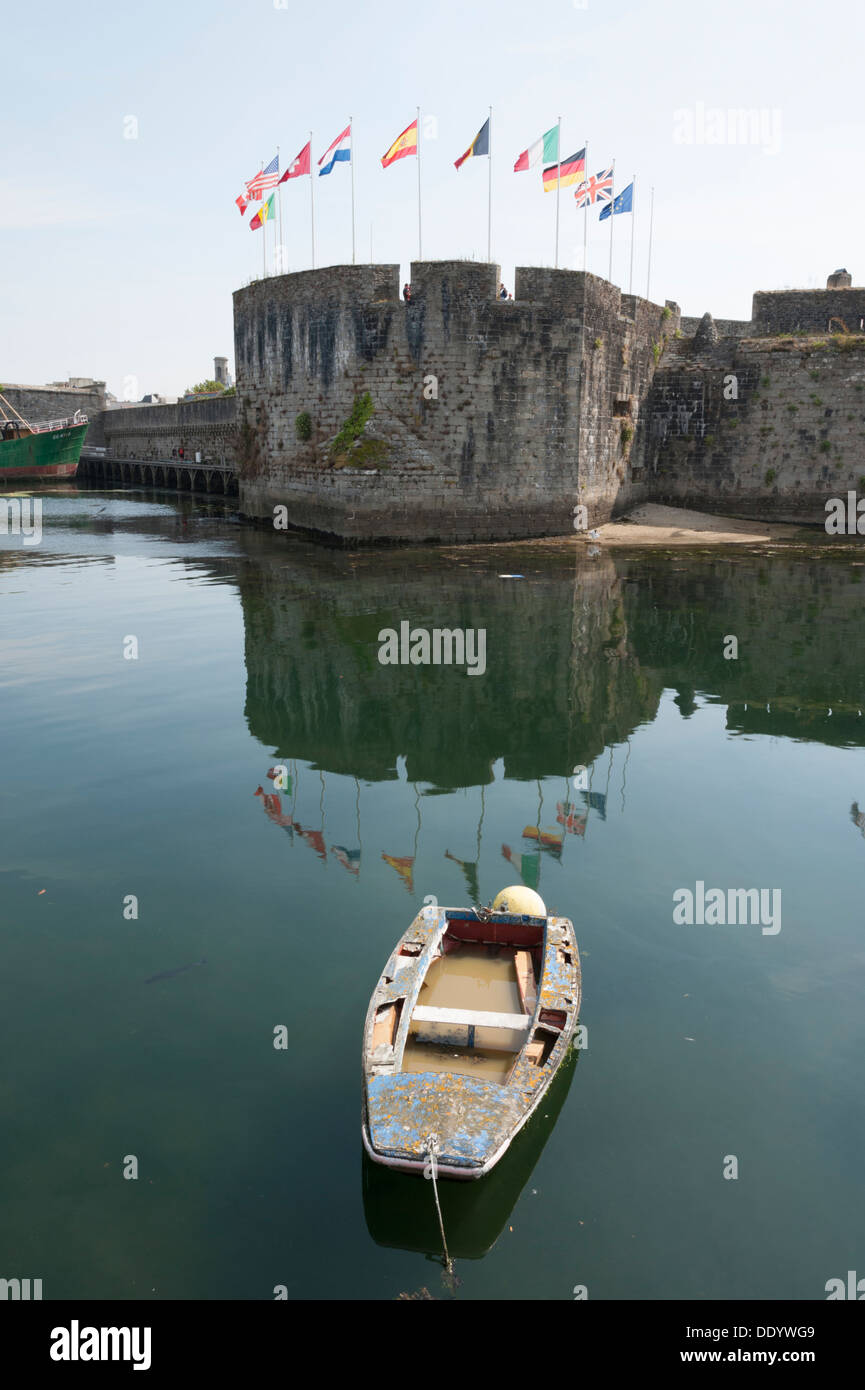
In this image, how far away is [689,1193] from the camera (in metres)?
4.59

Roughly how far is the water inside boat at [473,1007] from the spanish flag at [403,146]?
2052 cm

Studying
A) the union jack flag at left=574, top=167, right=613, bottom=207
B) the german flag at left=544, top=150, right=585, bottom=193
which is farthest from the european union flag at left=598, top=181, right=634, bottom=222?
the german flag at left=544, top=150, right=585, bottom=193

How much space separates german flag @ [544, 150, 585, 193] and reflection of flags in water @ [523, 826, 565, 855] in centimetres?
1840

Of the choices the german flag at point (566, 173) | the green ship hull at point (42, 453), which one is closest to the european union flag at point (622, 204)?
the german flag at point (566, 173)

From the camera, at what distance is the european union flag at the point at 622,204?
25.2m

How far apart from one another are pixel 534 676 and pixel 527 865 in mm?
5871

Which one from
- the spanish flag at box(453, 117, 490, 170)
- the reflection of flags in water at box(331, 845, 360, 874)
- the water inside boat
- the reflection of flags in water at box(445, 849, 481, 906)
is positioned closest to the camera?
the water inside boat

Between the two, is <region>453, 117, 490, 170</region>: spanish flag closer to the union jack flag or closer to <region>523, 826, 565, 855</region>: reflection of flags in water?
the union jack flag

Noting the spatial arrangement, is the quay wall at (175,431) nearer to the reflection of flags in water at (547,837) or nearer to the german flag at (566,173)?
the german flag at (566,173)

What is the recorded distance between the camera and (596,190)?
24.8 m

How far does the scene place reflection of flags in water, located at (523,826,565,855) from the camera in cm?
827

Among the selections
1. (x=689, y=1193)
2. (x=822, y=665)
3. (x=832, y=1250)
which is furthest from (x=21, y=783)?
(x=822, y=665)

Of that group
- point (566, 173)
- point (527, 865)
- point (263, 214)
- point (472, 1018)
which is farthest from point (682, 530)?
point (472, 1018)

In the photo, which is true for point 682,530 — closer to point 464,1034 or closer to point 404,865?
point 404,865
